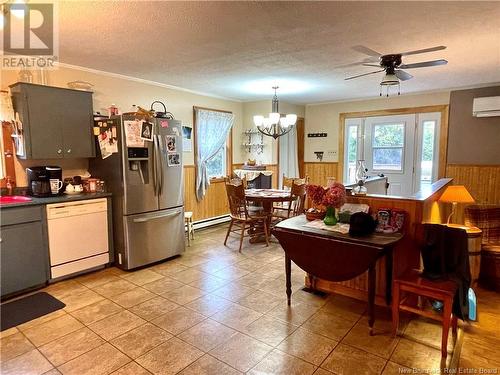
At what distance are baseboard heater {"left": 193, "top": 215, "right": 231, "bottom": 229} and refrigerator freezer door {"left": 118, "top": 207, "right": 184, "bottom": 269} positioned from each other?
52.8 inches

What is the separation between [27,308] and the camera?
2670 millimetres

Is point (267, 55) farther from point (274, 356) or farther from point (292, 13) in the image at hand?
point (274, 356)

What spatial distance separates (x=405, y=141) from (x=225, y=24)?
4.41 metres

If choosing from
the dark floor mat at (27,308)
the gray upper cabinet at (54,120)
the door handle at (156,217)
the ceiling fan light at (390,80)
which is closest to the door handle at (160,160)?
the door handle at (156,217)

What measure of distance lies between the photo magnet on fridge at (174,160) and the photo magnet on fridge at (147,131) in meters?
0.34

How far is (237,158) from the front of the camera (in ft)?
20.1

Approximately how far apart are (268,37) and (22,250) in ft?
9.61

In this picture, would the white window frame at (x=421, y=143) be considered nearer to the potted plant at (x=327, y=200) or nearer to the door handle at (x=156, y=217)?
the potted plant at (x=327, y=200)

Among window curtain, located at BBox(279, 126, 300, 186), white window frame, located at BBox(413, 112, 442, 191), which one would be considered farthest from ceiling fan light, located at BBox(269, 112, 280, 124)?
white window frame, located at BBox(413, 112, 442, 191)

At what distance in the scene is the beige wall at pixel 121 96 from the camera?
3455 millimetres

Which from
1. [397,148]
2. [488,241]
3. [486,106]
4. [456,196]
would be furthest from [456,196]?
[397,148]

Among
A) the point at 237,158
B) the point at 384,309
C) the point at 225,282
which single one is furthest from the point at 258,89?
the point at 384,309

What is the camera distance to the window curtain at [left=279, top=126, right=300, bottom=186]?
6.55 metres

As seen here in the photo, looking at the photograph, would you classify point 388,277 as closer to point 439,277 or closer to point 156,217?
point 439,277
